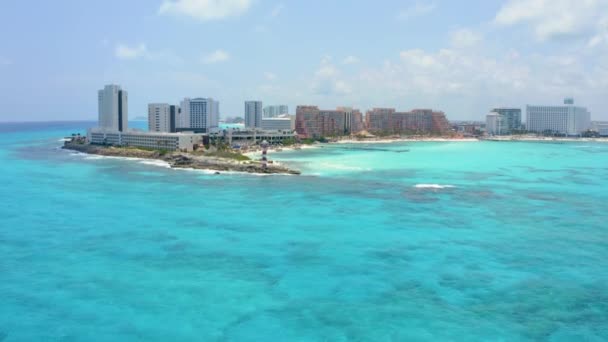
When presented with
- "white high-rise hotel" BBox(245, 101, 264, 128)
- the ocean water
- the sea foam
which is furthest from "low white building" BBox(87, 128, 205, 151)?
"white high-rise hotel" BBox(245, 101, 264, 128)

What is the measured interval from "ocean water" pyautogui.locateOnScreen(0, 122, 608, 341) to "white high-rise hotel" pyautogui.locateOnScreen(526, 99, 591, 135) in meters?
92.2

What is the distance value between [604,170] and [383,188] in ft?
69.1

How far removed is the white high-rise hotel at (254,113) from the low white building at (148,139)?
2697cm

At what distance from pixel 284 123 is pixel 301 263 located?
64483 mm

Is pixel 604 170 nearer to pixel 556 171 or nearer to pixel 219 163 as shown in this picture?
pixel 556 171

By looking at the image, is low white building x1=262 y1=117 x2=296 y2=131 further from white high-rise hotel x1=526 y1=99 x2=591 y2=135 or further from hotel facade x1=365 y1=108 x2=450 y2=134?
white high-rise hotel x1=526 y1=99 x2=591 y2=135

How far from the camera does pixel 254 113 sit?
78.8 meters

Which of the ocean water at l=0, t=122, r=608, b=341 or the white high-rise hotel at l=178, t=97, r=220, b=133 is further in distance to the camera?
the white high-rise hotel at l=178, t=97, r=220, b=133

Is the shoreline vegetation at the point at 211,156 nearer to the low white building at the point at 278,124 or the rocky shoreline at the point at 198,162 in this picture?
the rocky shoreline at the point at 198,162

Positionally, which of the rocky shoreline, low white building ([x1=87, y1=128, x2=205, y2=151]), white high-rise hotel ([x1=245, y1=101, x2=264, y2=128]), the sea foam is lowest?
the sea foam

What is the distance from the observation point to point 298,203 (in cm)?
2322

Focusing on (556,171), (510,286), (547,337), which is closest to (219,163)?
(556,171)

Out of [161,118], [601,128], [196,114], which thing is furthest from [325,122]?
[601,128]

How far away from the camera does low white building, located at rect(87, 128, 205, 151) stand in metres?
46.2
